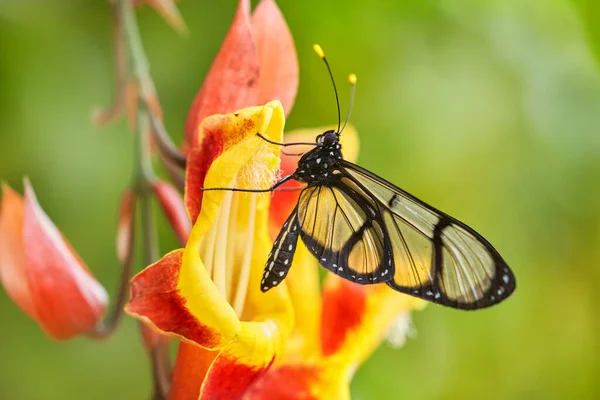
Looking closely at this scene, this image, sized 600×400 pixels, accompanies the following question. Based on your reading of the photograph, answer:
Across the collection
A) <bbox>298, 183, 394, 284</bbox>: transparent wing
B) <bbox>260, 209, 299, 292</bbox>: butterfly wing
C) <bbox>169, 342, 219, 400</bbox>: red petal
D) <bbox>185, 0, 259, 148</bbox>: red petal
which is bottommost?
<bbox>169, 342, 219, 400</bbox>: red petal

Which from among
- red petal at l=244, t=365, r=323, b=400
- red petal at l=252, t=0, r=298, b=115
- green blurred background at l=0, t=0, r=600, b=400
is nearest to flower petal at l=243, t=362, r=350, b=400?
red petal at l=244, t=365, r=323, b=400

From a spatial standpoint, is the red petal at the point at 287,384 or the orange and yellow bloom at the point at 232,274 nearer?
the orange and yellow bloom at the point at 232,274

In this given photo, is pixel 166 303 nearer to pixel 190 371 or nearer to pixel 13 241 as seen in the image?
pixel 190 371

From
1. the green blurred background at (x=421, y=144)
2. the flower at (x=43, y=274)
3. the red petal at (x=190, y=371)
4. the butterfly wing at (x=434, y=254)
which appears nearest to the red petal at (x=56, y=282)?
the flower at (x=43, y=274)

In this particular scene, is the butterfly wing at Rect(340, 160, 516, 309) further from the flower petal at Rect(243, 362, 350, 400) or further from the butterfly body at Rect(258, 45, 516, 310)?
A: the flower petal at Rect(243, 362, 350, 400)

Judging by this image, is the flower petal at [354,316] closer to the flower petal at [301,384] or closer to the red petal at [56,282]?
the flower petal at [301,384]

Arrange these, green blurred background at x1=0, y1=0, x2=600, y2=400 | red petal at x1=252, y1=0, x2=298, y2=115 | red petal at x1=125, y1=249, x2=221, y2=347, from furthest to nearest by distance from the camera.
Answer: green blurred background at x1=0, y1=0, x2=600, y2=400 < red petal at x1=252, y1=0, x2=298, y2=115 < red petal at x1=125, y1=249, x2=221, y2=347
